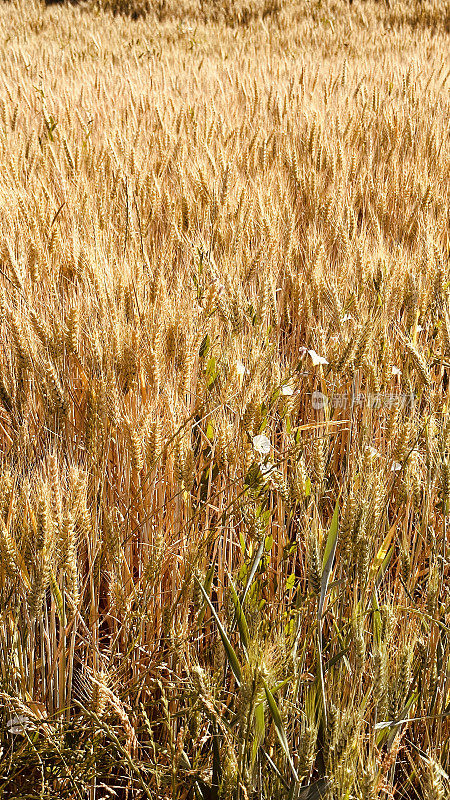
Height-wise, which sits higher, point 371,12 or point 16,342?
point 371,12

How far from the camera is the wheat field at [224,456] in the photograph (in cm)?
78

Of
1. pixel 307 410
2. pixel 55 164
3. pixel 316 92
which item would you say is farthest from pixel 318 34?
pixel 307 410

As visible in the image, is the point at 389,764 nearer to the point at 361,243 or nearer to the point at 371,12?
the point at 361,243

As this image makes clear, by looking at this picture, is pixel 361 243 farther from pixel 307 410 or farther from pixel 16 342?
pixel 16 342

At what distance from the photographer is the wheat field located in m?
0.78

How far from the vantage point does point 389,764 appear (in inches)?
28.2

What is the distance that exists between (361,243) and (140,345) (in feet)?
2.44

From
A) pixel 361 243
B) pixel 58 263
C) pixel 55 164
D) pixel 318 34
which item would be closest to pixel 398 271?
pixel 361 243

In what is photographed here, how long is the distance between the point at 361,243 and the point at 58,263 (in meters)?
0.80

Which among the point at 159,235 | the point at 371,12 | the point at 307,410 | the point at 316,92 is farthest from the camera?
the point at 371,12

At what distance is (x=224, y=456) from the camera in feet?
3.42

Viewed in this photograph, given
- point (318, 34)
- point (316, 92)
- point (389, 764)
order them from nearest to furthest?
point (389, 764)
point (316, 92)
point (318, 34)

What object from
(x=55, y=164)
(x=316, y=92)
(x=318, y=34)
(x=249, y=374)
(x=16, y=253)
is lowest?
(x=249, y=374)

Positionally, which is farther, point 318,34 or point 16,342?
point 318,34
